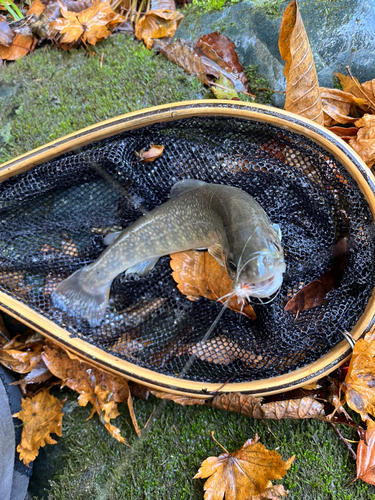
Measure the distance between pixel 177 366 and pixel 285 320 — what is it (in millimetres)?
614

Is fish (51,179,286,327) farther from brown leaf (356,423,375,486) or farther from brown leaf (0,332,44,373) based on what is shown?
brown leaf (356,423,375,486)

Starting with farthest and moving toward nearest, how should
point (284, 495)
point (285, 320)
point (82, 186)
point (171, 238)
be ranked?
point (82, 186) < point (171, 238) < point (285, 320) < point (284, 495)

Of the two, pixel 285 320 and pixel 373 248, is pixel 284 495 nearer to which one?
pixel 285 320

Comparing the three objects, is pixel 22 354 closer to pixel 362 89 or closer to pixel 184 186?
pixel 184 186

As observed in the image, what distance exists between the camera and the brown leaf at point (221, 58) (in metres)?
2.25

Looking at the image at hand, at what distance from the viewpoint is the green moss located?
7.31 ft

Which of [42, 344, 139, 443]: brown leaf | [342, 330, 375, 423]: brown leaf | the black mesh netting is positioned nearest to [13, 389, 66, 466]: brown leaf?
[42, 344, 139, 443]: brown leaf

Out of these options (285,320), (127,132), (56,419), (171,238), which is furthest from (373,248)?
(56,419)

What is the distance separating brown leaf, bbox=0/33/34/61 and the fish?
1457 millimetres

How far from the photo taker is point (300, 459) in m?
1.75

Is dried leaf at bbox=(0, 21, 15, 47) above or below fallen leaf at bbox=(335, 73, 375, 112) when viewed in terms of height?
above

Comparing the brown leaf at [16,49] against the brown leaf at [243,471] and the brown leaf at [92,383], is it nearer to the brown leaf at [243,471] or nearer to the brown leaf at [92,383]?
the brown leaf at [92,383]

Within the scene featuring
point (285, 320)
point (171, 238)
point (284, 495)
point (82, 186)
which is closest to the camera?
point (284, 495)

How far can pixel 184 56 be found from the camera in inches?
88.7
